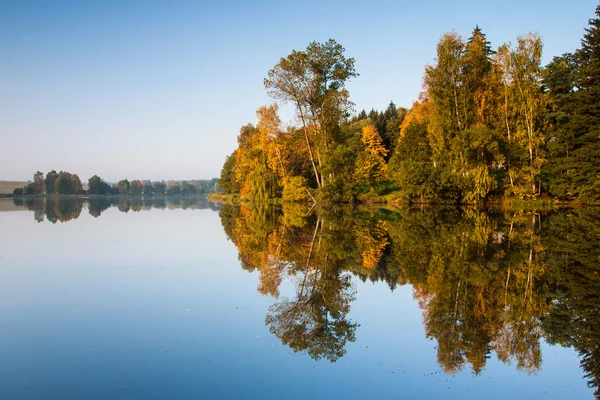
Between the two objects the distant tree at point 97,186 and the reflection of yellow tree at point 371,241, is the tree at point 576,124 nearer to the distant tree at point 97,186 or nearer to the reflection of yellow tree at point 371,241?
the reflection of yellow tree at point 371,241

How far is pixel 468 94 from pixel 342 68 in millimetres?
11897

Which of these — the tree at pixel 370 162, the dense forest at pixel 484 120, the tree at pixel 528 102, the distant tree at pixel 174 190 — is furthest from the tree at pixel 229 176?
the distant tree at pixel 174 190

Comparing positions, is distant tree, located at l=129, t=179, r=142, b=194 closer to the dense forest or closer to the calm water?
the dense forest

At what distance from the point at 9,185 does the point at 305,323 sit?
161 meters

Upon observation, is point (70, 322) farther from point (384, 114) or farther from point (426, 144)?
point (384, 114)

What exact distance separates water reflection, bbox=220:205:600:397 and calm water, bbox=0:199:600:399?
45mm

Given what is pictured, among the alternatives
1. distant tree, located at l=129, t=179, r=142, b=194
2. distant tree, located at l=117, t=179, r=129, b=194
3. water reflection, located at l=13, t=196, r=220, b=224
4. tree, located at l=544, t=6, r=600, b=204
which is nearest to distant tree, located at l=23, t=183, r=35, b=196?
distant tree, located at l=117, t=179, r=129, b=194

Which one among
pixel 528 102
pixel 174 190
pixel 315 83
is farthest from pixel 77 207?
pixel 174 190

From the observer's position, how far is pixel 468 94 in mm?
40812

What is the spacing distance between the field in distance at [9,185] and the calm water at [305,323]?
138293 mm

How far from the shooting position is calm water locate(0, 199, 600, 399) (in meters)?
5.29

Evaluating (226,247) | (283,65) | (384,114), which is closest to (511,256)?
(226,247)

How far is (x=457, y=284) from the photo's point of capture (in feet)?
32.2

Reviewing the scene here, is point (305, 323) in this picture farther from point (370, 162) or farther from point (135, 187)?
point (135, 187)
